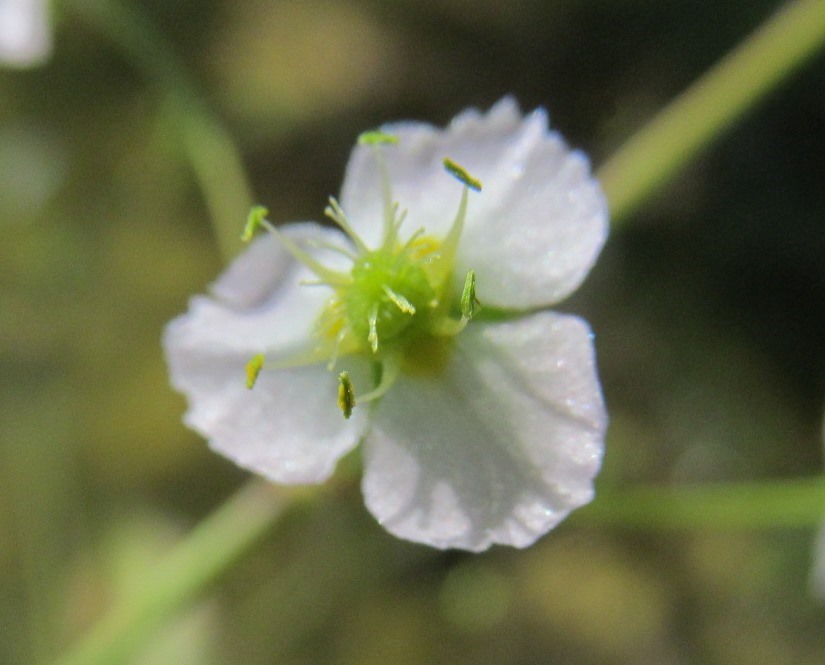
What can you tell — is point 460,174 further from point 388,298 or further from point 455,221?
point 388,298

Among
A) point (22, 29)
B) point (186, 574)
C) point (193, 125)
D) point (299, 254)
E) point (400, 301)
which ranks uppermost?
point (22, 29)

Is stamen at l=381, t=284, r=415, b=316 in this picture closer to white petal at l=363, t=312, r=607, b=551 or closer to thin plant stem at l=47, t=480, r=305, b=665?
white petal at l=363, t=312, r=607, b=551

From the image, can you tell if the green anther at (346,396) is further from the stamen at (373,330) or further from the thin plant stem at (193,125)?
the thin plant stem at (193,125)

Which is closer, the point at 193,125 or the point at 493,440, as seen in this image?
the point at 493,440

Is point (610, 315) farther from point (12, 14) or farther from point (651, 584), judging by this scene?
point (12, 14)

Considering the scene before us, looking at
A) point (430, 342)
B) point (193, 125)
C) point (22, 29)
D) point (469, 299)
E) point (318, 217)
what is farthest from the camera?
point (318, 217)

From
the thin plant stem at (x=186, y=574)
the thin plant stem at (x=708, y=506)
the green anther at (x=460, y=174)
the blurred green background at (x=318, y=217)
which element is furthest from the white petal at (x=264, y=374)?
the blurred green background at (x=318, y=217)

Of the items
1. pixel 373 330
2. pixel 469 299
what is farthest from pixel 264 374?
pixel 469 299
